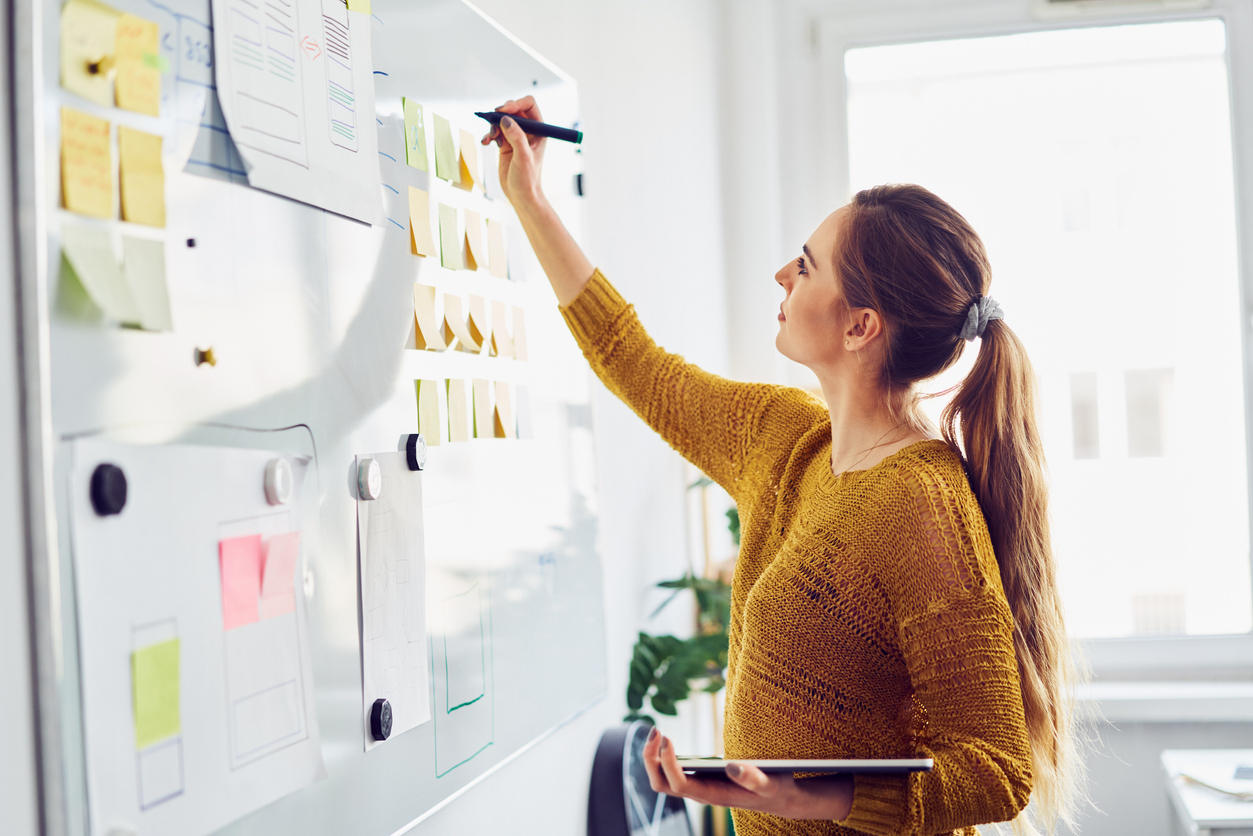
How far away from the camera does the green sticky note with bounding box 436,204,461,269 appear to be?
1.13 meters

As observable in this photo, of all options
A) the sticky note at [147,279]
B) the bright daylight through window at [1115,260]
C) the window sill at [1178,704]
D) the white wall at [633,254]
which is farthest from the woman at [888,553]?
the bright daylight through window at [1115,260]

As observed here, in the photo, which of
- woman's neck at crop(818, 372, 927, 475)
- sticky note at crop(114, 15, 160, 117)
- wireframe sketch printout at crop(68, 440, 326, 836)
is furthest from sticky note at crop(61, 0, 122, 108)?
woman's neck at crop(818, 372, 927, 475)

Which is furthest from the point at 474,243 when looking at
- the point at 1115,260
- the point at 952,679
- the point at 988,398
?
the point at 1115,260

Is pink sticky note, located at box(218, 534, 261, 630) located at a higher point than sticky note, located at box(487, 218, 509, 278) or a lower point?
lower

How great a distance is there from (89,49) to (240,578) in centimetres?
40

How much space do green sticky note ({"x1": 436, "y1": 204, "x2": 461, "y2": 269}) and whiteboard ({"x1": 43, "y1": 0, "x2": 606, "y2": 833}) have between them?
0.02 meters

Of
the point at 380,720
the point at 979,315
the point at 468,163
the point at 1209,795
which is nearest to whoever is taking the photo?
the point at 380,720

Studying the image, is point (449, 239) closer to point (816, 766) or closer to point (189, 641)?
point (189, 641)

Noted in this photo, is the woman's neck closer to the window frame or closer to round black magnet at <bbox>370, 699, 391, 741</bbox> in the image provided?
round black magnet at <bbox>370, 699, 391, 741</bbox>

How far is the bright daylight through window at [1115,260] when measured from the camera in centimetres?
266

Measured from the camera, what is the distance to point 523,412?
1331mm

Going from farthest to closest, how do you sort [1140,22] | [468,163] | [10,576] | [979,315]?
[1140,22] < [468,163] < [979,315] < [10,576]

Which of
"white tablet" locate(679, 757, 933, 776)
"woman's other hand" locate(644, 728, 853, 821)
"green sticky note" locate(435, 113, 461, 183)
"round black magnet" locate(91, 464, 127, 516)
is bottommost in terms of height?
"woman's other hand" locate(644, 728, 853, 821)

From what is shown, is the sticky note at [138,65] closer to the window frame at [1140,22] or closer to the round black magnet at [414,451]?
Result: the round black magnet at [414,451]
